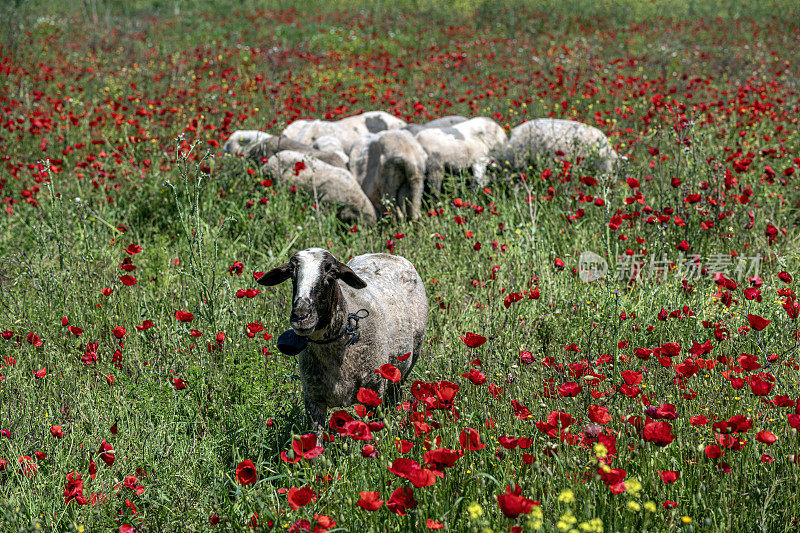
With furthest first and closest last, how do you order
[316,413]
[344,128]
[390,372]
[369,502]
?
[344,128] < [316,413] < [390,372] < [369,502]

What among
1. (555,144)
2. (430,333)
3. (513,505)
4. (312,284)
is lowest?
(430,333)

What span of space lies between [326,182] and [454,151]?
169cm

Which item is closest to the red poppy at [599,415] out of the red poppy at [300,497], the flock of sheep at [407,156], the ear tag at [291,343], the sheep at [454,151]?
the red poppy at [300,497]

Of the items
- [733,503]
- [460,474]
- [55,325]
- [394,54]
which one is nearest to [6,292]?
[55,325]

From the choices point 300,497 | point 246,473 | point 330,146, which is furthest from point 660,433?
point 330,146

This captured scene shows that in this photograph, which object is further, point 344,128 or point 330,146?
point 344,128

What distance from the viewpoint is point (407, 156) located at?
6918 millimetres

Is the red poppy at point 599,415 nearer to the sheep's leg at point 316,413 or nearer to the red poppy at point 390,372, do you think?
the red poppy at point 390,372

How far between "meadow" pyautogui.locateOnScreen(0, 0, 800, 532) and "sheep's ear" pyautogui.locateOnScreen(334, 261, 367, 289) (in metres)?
0.68

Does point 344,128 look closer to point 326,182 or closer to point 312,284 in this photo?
point 326,182

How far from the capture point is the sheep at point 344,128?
28.4 ft

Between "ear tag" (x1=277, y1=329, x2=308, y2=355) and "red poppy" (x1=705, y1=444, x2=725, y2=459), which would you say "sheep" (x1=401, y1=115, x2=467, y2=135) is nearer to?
"ear tag" (x1=277, y1=329, x2=308, y2=355)

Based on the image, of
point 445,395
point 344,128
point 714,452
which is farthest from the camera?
point 344,128

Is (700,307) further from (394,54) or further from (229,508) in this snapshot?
(394,54)
